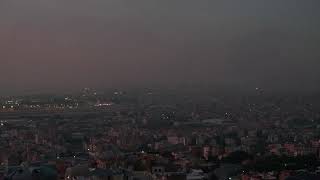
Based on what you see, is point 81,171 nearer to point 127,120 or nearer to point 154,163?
point 154,163

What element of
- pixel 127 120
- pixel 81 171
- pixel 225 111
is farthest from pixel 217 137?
pixel 81 171

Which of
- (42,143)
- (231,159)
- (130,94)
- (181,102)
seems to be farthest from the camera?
(130,94)

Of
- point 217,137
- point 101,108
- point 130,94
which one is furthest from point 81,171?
point 101,108

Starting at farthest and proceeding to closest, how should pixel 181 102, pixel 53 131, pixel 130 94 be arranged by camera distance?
1. pixel 130 94
2. pixel 181 102
3. pixel 53 131

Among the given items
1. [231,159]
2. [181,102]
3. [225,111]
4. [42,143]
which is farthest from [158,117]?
[231,159]

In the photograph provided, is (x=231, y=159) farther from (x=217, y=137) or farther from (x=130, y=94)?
(x=130, y=94)

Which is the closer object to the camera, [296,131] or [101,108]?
[296,131]

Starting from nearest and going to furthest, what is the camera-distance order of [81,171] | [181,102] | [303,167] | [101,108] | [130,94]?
[81,171] → [303,167] → [181,102] → [130,94] → [101,108]

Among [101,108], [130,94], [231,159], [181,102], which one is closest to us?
[231,159]

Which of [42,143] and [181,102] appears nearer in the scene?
[42,143]
